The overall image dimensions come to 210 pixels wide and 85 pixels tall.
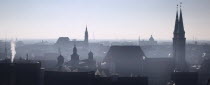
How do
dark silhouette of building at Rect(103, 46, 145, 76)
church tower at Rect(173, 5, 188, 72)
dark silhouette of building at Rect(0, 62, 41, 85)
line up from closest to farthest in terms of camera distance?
dark silhouette of building at Rect(0, 62, 41, 85), dark silhouette of building at Rect(103, 46, 145, 76), church tower at Rect(173, 5, 188, 72)

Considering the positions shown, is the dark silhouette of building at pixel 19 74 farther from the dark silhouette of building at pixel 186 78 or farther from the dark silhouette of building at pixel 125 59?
the dark silhouette of building at pixel 125 59

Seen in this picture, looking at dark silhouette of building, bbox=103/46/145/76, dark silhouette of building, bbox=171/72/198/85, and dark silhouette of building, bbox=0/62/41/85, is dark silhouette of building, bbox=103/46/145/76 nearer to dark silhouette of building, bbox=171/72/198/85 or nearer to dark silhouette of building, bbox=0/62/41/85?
dark silhouette of building, bbox=171/72/198/85

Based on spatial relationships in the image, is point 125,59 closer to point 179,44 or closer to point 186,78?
point 179,44

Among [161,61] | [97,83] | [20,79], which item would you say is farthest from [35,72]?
[161,61]

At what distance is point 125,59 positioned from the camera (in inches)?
2648

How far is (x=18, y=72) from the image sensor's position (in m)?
30.6

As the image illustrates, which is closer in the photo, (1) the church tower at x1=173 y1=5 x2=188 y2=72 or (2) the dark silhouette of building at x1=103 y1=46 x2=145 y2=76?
(2) the dark silhouette of building at x1=103 y1=46 x2=145 y2=76

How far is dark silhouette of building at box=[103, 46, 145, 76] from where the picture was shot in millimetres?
66250

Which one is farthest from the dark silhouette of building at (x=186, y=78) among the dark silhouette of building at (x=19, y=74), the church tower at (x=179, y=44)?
the church tower at (x=179, y=44)

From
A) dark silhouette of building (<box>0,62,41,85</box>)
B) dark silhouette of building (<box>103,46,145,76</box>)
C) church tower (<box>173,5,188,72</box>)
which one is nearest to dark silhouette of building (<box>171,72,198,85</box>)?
dark silhouette of building (<box>0,62,41,85</box>)

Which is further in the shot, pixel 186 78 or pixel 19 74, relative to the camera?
pixel 186 78

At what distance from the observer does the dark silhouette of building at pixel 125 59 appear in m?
66.2

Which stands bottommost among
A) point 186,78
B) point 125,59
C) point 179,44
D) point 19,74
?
point 186,78

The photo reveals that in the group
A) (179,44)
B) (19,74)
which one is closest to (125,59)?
(179,44)
